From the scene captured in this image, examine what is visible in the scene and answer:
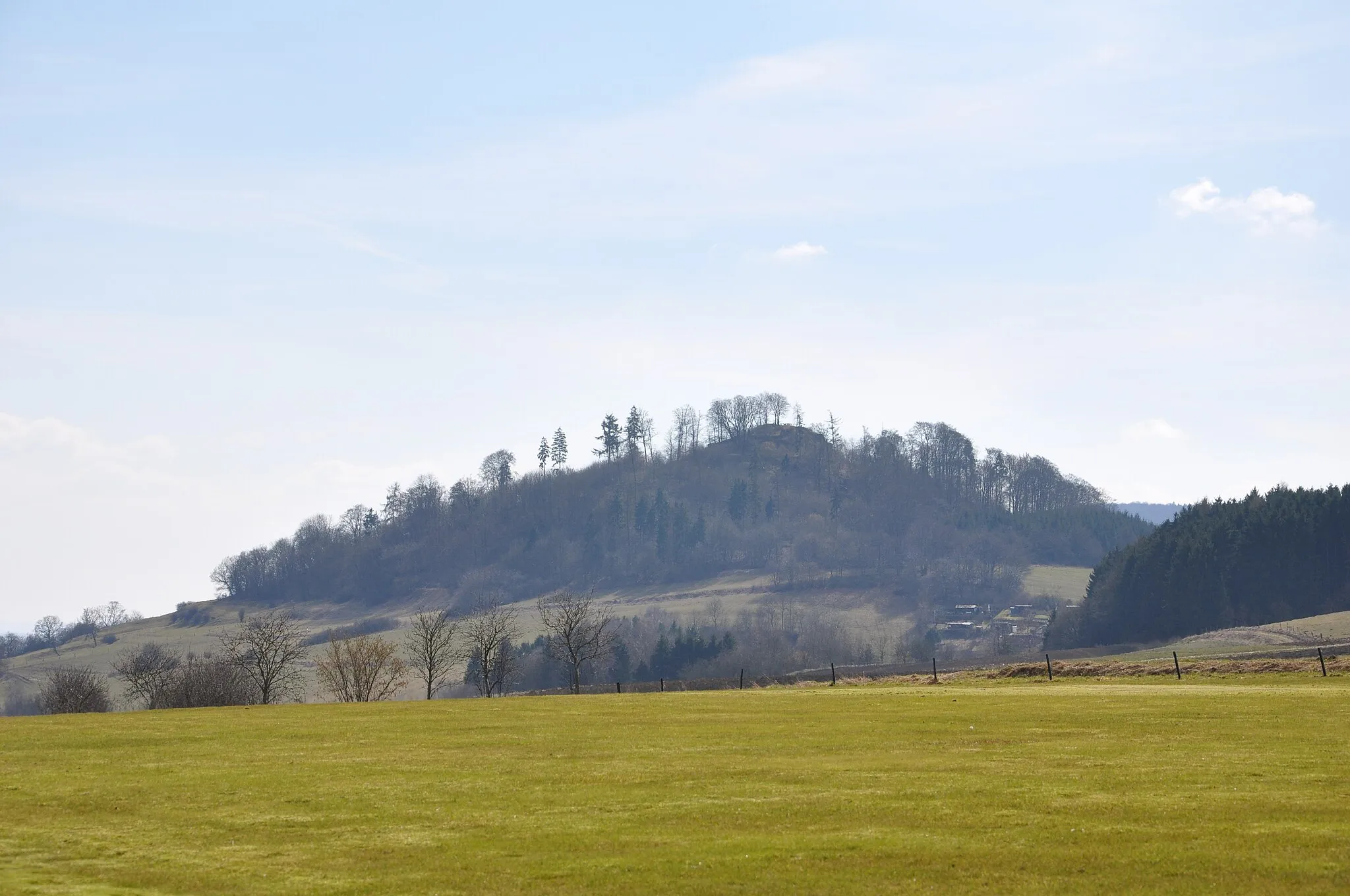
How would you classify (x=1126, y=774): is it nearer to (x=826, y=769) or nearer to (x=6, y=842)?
(x=826, y=769)

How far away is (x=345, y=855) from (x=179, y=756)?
→ 18.1m

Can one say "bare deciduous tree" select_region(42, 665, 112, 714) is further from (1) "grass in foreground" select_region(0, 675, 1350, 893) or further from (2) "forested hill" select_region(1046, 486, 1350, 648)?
(2) "forested hill" select_region(1046, 486, 1350, 648)

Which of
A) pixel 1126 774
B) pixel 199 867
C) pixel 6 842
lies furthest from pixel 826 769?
pixel 6 842

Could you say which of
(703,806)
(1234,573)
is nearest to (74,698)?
(703,806)

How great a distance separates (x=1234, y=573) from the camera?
559 ft

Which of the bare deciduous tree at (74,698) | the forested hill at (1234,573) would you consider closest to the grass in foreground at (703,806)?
the bare deciduous tree at (74,698)

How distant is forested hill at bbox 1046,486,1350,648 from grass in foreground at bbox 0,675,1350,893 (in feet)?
435

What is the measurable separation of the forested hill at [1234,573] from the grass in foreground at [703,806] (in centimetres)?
13264

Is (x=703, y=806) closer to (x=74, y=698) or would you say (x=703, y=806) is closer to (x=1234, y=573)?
(x=74, y=698)

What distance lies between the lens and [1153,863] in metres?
20.2

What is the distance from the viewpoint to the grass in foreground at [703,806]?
20.2 meters

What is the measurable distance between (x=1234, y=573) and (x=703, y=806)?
16444cm

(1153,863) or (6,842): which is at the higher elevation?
(6,842)

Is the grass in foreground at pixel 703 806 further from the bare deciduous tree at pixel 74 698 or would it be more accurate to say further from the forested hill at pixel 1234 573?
the forested hill at pixel 1234 573
